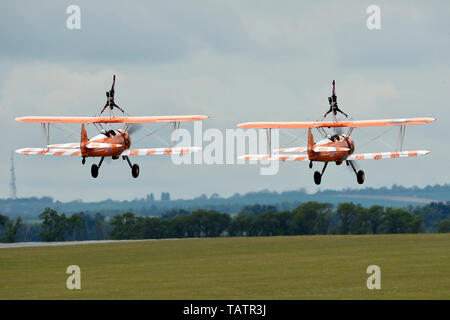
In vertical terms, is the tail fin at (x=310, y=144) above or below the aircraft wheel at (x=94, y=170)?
above

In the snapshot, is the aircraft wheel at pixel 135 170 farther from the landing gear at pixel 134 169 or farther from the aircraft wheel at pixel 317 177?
the aircraft wheel at pixel 317 177

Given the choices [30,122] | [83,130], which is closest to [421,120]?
[83,130]

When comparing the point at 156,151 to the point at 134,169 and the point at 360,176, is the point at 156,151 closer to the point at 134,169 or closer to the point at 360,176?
the point at 134,169

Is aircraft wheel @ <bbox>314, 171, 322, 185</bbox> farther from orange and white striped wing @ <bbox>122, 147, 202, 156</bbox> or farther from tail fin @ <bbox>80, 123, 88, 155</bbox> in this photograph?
tail fin @ <bbox>80, 123, 88, 155</bbox>

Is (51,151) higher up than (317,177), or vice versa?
(51,151)

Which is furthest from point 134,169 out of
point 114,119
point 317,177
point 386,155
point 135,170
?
point 386,155

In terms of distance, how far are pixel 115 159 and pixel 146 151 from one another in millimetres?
2557

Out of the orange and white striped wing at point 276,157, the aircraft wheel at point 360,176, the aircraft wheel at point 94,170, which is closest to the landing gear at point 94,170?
the aircraft wheel at point 94,170

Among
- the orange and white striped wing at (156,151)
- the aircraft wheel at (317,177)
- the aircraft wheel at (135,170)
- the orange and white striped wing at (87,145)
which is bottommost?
the aircraft wheel at (317,177)

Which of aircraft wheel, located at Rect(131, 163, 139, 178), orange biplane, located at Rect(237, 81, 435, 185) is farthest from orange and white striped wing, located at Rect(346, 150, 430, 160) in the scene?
aircraft wheel, located at Rect(131, 163, 139, 178)

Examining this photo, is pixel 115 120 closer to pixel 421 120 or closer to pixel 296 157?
pixel 296 157

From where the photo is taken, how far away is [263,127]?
227 feet

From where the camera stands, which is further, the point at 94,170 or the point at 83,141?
the point at 83,141

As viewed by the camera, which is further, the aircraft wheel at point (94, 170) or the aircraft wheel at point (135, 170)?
the aircraft wheel at point (135, 170)
